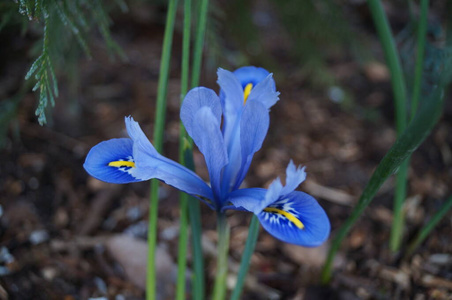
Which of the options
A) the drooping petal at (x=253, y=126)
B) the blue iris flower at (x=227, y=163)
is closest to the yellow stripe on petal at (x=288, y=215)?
the blue iris flower at (x=227, y=163)

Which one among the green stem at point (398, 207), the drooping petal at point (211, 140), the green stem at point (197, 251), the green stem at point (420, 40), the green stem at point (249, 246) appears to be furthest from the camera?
the green stem at point (398, 207)

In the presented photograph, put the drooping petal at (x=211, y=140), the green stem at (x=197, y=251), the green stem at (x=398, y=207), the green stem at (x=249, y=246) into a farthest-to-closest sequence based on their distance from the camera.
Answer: the green stem at (x=398, y=207) < the green stem at (x=197, y=251) < the green stem at (x=249, y=246) < the drooping petal at (x=211, y=140)

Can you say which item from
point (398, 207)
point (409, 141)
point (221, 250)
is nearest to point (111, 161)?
point (221, 250)

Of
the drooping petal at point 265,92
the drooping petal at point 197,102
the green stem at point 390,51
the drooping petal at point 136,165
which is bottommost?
the drooping petal at point 136,165

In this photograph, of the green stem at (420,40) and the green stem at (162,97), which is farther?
the green stem at (420,40)

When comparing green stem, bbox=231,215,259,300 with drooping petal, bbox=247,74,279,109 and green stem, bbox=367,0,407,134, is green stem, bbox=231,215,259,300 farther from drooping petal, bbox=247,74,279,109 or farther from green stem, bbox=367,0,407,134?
green stem, bbox=367,0,407,134

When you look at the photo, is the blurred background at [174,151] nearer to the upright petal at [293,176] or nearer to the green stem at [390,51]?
the green stem at [390,51]

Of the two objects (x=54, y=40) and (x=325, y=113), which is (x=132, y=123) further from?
(x=325, y=113)

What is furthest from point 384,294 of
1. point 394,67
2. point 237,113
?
point 237,113
